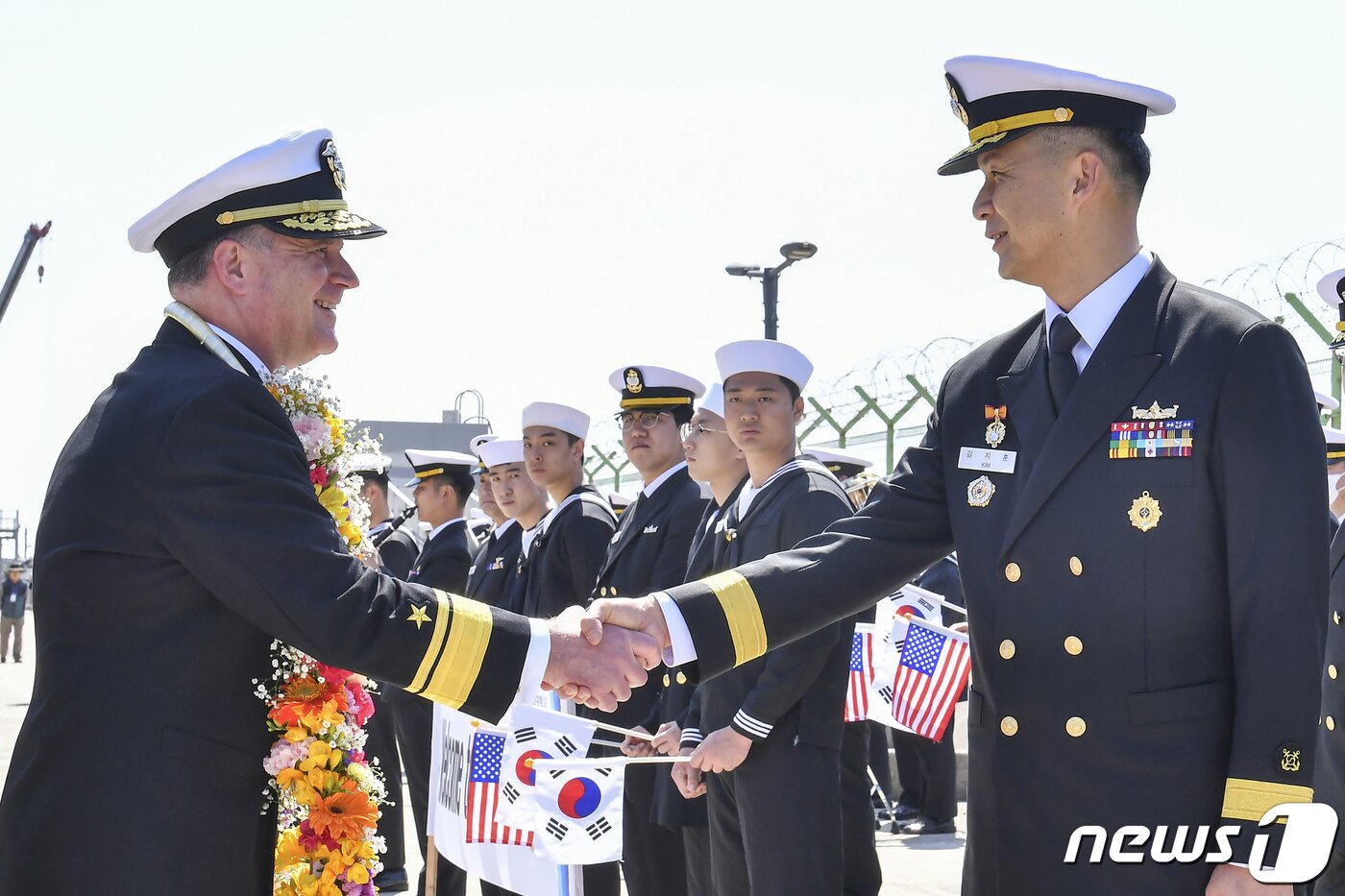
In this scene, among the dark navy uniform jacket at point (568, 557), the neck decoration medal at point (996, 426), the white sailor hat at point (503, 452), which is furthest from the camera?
the white sailor hat at point (503, 452)

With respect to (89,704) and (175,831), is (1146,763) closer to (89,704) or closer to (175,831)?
(175,831)

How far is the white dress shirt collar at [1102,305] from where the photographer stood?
2967 mm

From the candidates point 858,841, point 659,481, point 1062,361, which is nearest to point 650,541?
point 659,481

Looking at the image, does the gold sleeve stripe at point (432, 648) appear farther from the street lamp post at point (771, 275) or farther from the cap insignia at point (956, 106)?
the street lamp post at point (771, 275)

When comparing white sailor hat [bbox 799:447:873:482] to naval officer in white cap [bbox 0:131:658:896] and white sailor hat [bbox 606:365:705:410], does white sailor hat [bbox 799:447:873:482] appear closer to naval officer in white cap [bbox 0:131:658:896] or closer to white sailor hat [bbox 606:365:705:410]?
white sailor hat [bbox 606:365:705:410]

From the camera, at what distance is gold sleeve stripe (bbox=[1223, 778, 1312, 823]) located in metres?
2.46

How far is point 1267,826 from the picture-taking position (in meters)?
2.46

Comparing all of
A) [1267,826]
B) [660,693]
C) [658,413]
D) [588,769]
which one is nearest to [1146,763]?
[1267,826]

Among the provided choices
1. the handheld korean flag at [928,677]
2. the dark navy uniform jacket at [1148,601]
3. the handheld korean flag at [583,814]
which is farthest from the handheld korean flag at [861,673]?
the dark navy uniform jacket at [1148,601]

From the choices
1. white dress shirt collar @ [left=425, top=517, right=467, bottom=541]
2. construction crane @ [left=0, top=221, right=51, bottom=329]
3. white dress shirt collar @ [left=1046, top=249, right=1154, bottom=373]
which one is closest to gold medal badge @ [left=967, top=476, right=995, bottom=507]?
white dress shirt collar @ [left=1046, top=249, right=1154, bottom=373]

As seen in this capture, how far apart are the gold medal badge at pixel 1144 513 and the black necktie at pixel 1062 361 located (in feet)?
1.01

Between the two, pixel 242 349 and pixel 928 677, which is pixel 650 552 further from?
pixel 242 349

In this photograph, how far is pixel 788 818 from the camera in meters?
4.71

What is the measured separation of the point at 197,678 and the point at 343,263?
1.11 meters
